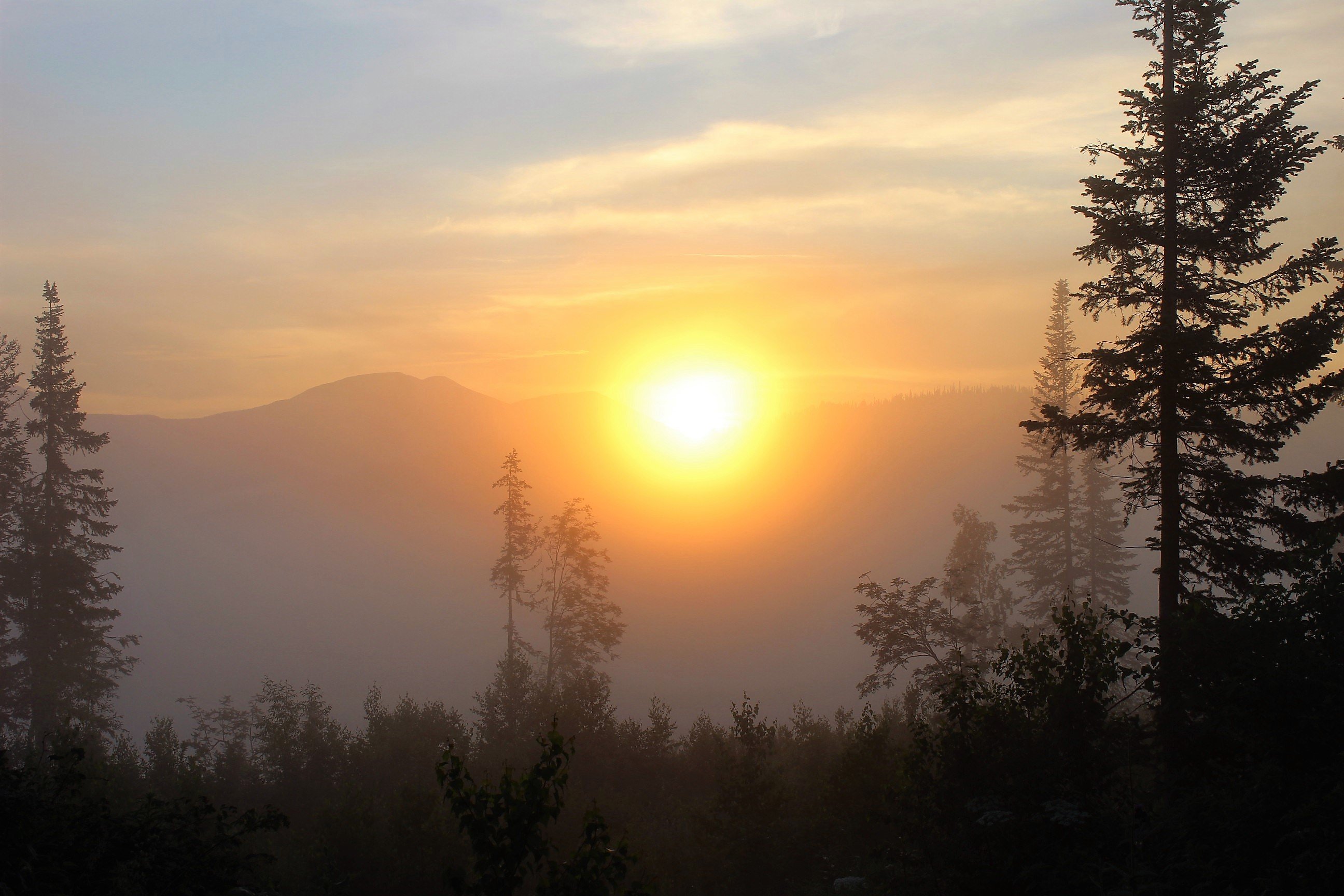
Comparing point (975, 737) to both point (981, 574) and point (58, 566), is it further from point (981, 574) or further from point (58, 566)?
point (981, 574)

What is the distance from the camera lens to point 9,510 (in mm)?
30625

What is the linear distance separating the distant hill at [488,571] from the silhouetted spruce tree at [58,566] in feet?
211

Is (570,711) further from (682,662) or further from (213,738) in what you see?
(682,662)

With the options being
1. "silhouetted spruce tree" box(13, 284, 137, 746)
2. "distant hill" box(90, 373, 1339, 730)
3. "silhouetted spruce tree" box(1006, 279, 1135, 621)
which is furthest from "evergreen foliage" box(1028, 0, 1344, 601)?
"distant hill" box(90, 373, 1339, 730)

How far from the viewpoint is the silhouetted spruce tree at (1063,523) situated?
128ft

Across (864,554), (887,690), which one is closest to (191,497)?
(864,554)

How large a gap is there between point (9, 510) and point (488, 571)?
122m

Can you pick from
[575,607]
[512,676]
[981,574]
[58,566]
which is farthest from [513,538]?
[981,574]

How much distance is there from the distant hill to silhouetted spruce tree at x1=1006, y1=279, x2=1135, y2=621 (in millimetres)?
57015

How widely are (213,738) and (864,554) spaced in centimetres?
11920

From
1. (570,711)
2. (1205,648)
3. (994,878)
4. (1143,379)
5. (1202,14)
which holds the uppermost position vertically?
(1202,14)

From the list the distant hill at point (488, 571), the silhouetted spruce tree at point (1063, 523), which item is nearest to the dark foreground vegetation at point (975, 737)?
the silhouetted spruce tree at point (1063, 523)

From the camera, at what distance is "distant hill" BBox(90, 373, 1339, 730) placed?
112 metres

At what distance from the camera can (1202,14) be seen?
14.5 metres
